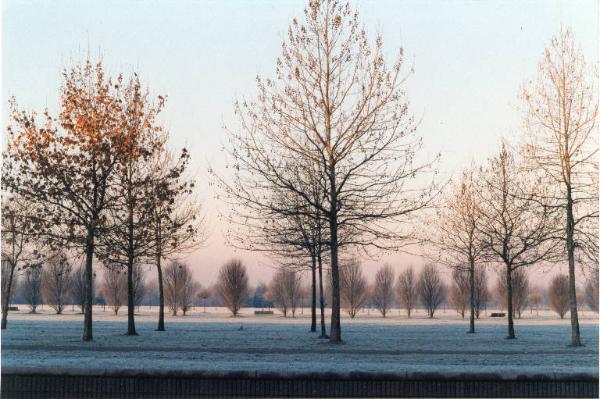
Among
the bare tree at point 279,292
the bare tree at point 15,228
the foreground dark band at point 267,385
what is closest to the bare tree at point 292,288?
the bare tree at point 279,292

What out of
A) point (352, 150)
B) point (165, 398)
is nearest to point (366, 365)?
point (165, 398)

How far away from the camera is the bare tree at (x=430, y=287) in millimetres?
91062

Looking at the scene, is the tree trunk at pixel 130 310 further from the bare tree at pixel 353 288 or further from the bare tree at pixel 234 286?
the bare tree at pixel 353 288

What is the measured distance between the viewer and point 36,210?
28.1 metres

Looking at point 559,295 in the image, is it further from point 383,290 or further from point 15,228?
point 15,228

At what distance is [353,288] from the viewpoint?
294 feet

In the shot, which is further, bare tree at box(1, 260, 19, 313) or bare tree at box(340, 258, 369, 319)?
bare tree at box(340, 258, 369, 319)

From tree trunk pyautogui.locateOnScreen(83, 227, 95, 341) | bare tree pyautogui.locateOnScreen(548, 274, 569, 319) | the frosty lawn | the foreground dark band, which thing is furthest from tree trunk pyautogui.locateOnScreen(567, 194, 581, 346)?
bare tree pyautogui.locateOnScreen(548, 274, 569, 319)

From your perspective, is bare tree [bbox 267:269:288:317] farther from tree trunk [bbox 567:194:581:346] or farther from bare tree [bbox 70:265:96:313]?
tree trunk [bbox 567:194:581:346]

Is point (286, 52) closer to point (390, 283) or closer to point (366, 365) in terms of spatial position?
point (366, 365)

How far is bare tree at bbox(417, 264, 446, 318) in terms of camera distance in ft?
299

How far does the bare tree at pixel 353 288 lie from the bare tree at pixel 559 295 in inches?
950

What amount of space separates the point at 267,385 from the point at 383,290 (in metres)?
89.7

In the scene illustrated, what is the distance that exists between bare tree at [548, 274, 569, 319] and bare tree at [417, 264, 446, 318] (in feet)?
47.6
